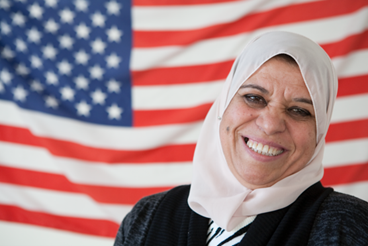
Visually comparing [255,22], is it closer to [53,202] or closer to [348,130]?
[348,130]

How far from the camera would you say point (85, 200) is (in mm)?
2395

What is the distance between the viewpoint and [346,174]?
2193 millimetres

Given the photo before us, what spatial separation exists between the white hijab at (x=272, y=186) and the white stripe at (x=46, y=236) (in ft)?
4.84

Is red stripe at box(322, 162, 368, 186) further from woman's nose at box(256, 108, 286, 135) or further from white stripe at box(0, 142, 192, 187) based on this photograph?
woman's nose at box(256, 108, 286, 135)

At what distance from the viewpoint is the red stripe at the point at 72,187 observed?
238cm

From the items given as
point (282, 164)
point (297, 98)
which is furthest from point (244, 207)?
point (297, 98)

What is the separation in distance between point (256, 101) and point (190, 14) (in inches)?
53.2

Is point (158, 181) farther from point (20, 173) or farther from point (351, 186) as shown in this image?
point (351, 186)

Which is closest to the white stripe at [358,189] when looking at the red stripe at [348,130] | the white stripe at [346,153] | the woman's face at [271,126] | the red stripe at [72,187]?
the white stripe at [346,153]

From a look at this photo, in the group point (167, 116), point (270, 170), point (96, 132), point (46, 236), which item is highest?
point (167, 116)

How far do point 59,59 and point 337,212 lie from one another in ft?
6.50

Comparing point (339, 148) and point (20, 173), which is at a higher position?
point (339, 148)

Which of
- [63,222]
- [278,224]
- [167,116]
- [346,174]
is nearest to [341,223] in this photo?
[278,224]

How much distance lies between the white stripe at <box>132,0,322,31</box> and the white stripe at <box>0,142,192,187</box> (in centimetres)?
94
